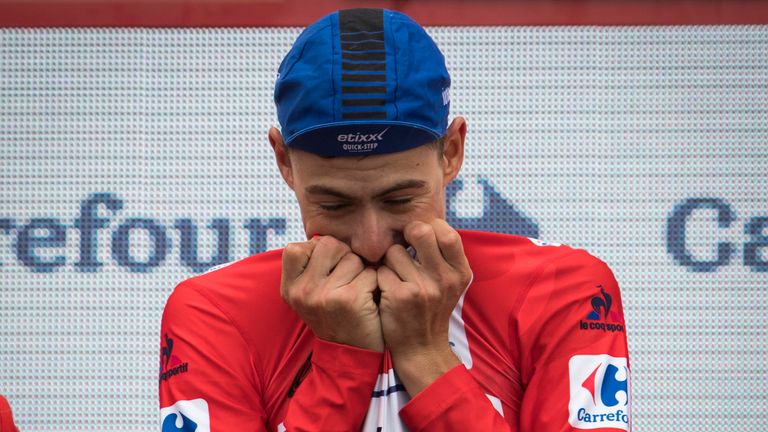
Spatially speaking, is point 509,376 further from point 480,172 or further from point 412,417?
point 480,172

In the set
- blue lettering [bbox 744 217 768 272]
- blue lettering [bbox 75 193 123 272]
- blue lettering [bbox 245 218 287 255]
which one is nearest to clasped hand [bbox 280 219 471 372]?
blue lettering [bbox 245 218 287 255]

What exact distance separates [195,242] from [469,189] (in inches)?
32.6

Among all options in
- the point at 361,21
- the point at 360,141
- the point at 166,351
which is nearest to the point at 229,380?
the point at 166,351

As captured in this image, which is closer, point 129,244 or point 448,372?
point 448,372

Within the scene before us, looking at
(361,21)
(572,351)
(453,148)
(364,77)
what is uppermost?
(361,21)

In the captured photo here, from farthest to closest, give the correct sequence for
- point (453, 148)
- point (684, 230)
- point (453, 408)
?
point (684, 230), point (453, 148), point (453, 408)

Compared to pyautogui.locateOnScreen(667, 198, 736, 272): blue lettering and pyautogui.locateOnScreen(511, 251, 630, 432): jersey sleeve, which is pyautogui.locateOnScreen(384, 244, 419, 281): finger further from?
pyautogui.locateOnScreen(667, 198, 736, 272): blue lettering

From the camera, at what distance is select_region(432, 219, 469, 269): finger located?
169 centimetres

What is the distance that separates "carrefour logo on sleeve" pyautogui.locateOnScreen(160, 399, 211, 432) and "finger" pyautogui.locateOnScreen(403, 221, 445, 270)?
1.55ft

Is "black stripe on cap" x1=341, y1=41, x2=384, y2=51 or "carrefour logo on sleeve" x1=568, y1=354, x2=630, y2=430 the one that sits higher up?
"black stripe on cap" x1=341, y1=41, x2=384, y2=51

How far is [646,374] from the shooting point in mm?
2752

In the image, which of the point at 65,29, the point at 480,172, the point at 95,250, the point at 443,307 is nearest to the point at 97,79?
the point at 65,29

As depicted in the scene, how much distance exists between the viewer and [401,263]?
67.8 inches

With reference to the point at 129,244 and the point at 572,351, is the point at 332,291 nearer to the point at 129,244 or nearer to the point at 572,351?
the point at 572,351
